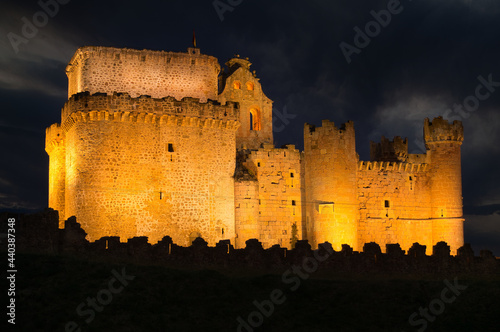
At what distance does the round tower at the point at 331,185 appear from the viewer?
35.5 metres

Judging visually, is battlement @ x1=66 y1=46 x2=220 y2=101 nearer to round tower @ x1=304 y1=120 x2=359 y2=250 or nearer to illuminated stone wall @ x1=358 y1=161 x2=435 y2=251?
round tower @ x1=304 y1=120 x2=359 y2=250

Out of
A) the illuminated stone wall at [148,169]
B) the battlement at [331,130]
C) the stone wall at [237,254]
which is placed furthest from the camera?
the battlement at [331,130]

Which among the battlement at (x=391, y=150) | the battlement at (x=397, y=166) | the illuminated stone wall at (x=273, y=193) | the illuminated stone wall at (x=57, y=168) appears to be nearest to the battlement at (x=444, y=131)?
the battlement at (x=397, y=166)

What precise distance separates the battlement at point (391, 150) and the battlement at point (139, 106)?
412 inches

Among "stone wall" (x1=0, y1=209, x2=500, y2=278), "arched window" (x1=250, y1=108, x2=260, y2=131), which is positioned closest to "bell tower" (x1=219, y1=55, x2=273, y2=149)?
"arched window" (x1=250, y1=108, x2=260, y2=131)

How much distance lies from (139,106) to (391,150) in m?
15.4

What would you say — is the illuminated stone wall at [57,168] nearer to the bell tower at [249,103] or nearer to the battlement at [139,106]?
the battlement at [139,106]

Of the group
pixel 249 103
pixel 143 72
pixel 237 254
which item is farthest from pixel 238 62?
pixel 237 254

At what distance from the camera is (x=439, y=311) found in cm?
2327

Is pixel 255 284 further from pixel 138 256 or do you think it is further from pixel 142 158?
pixel 142 158

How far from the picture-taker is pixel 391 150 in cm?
4116

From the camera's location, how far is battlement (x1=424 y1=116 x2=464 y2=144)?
38.6 m

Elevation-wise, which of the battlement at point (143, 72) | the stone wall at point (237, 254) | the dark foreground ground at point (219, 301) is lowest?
the dark foreground ground at point (219, 301)

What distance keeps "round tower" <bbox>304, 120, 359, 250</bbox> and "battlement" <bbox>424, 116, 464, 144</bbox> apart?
506cm
